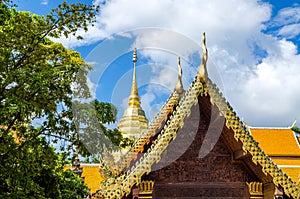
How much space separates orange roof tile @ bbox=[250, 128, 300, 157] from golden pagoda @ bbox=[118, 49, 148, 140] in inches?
375

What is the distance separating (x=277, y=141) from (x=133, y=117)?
11.2 m

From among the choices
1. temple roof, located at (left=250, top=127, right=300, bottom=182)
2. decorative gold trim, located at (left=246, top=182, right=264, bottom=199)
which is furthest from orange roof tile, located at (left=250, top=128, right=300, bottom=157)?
decorative gold trim, located at (left=246, top=182, right=264, bottom=199)

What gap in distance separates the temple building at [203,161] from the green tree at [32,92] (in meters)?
2.34

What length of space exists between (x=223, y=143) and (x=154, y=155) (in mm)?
1326

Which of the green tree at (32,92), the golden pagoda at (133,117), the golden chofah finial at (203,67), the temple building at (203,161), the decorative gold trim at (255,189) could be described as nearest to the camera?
the golden chofah finial at (203,67)

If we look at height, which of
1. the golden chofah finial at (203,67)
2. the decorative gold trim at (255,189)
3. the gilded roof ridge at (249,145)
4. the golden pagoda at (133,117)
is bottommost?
the decorative gold trim at (255,189)

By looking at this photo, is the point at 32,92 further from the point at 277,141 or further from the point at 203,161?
the point at 277,141

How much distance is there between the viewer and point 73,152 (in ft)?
34.0

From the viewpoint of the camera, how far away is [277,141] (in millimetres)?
23922

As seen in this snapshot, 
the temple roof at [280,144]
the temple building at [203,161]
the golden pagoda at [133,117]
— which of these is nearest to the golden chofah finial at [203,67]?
the temple building at [203,161]

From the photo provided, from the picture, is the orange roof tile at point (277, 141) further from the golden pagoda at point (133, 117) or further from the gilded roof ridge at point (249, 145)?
the gilded roof ridge at point (249, 145)

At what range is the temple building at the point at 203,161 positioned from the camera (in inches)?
246

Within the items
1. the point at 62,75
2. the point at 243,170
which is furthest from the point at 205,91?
the point at 62,75

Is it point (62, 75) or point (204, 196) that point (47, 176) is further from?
point (204, 196)
